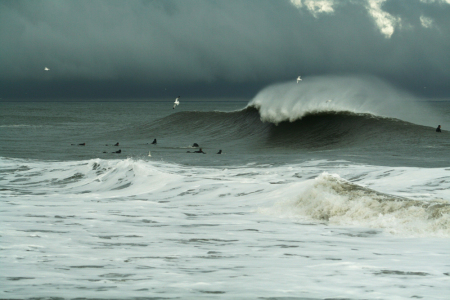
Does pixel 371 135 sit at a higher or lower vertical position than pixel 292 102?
lower

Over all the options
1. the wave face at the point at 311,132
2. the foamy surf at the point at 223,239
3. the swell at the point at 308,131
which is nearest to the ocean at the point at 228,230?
the foamy surf at the point at 223,239

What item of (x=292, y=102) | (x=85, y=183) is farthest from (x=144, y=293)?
(x=292, y=102)

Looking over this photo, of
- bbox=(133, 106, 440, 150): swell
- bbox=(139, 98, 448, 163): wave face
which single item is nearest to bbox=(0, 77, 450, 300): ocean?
bbox=(139, 98, 448, 163): wave face

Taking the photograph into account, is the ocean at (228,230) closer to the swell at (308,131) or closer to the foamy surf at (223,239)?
the foamy surf at (223,239)

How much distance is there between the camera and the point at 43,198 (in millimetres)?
10516

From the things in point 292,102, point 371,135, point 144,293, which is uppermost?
Answer: point 292,102

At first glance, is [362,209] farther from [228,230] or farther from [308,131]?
[308,131]

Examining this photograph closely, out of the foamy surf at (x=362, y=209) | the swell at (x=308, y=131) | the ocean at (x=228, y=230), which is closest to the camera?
the ocean at (x=228, y=230)

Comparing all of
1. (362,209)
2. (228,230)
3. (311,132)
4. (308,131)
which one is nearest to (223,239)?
(228,230)

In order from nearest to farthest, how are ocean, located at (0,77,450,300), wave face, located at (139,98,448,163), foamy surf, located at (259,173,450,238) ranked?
ocean, located at (0,77,450,300) < foamy surf, located at (259,173,450,238) < wave face, located at (139,98,448,163)

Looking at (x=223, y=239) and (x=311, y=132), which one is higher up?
(x=311, y=132)

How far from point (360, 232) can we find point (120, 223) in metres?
3.61

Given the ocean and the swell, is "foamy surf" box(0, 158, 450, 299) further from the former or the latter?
the swell

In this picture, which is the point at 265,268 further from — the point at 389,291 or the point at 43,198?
the point at 43,198
